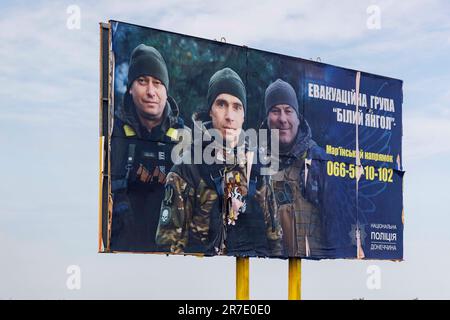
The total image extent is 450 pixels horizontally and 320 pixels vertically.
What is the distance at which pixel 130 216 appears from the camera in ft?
67.8

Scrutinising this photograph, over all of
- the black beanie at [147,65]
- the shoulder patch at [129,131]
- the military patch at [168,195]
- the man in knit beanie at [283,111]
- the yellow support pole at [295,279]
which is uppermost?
the black beanie at [147,65]

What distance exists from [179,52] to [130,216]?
3155 millimetres

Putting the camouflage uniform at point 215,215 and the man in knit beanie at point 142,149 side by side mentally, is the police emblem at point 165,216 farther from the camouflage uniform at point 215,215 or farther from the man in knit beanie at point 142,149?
the man in knit beanie at point 142,149

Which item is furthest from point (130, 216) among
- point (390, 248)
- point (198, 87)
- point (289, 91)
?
point (390, 248)

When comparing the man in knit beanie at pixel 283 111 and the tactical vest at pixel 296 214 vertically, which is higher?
the man in knit beanie at pixel 283 111

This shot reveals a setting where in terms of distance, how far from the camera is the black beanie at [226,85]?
72.4 ft

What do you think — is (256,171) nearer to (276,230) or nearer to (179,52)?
(276,230)

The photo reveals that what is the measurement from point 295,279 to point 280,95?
3679 millimetres

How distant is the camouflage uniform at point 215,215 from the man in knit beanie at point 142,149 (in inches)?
12.0

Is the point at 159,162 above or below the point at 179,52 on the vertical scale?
below

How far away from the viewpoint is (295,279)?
23891 mm

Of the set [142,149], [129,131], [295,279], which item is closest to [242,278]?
[295,279]

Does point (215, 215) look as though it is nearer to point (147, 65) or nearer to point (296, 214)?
point (296, 214)

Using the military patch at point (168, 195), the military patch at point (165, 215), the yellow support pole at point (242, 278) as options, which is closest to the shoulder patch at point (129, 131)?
the military patch at point (168, 195)
